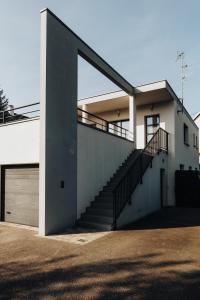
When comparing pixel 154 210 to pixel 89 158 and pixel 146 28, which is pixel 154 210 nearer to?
pixel 89 158

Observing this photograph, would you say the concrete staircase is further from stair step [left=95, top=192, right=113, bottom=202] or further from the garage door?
the garage door

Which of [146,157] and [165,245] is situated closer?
[165,245]

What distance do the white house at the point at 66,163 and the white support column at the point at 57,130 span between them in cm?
2

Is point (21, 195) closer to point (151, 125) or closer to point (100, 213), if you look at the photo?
point (100, 213)

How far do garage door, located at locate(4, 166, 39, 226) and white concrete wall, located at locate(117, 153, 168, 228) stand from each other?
9.94 feet

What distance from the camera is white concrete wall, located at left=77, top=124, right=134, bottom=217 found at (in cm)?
843

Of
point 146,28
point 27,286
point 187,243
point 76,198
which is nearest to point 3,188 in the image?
point 76,198

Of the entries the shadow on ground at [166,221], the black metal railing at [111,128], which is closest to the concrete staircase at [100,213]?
the shadow on ground at [166,221]

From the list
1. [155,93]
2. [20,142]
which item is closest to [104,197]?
[20,142]

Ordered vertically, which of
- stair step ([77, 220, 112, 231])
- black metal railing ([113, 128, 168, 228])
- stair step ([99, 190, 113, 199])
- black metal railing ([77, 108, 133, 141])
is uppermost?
black metal railing ([77, 108, 133, 141])

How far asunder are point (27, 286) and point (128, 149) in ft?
30.2

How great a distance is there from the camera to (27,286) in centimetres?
377

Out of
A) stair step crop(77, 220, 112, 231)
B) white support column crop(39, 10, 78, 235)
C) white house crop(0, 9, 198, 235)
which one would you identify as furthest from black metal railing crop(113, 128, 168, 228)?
white support column crop(39, 10, 78, 235)

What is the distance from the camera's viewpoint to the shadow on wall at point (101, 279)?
3482 millimetres
